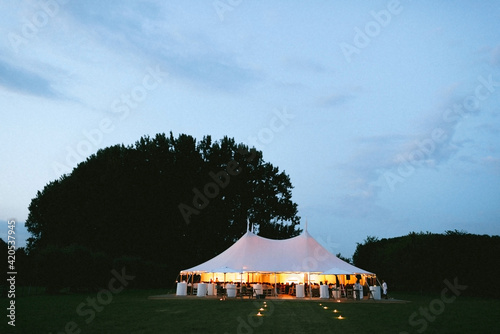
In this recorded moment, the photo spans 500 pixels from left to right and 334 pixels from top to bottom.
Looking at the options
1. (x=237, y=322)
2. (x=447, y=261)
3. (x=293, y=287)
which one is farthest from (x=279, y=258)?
(x=237, y=322)

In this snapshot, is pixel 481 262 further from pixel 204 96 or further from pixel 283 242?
pixel 204 96

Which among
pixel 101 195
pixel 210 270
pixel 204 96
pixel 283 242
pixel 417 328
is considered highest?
pixel 204 96

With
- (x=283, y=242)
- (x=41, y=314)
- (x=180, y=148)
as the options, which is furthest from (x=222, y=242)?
(x=41, y=314)

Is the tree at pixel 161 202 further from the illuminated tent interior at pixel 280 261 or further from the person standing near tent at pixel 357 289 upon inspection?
the person standing near tent at pixel 357 289

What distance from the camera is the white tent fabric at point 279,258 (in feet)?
73.7

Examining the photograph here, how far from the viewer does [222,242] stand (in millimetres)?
33281

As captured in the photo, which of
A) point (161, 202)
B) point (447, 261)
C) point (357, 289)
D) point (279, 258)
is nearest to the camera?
point (357, 289)

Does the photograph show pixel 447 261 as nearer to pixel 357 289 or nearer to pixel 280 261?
pixel 357 289

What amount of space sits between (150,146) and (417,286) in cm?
1884

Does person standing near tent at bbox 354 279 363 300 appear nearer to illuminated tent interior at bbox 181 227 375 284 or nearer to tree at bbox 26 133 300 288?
illuminated tent interior at bbox 181 227 375 284

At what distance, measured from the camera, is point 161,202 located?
31.9m

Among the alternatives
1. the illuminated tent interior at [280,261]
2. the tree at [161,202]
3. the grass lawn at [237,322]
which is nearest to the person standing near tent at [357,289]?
the illuminated tent interior at [280,261]

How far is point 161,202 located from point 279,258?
11.3m

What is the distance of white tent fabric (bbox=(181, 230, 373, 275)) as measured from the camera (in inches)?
884
